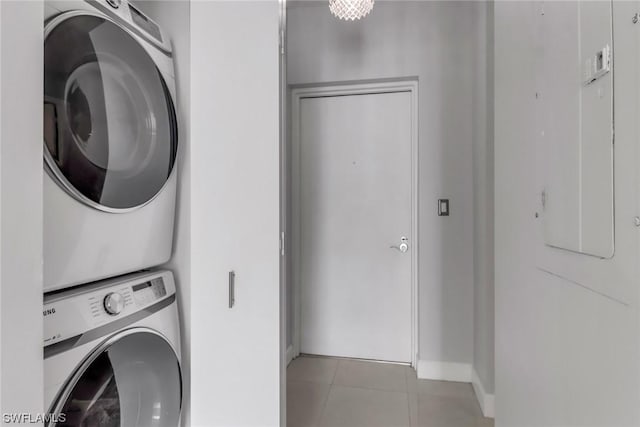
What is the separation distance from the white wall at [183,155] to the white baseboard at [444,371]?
5.40 feet

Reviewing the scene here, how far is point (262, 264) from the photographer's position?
1.23m

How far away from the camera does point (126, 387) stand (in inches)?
43.7

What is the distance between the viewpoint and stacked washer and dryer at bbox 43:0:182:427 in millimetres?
843

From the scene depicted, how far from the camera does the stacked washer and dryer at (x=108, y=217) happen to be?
0.84 meters

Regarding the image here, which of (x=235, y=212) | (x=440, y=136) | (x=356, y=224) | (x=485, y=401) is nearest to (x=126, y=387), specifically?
(x=235, y=212)

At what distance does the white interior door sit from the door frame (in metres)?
0.03

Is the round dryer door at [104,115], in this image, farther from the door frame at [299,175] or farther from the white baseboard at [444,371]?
the white baseboard at [444,371]

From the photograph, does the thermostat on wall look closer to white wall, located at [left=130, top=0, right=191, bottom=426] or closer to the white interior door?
white wall, located at [left=130, top=0, right=191, bottom=426]

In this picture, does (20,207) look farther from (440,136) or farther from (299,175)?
(440,136)

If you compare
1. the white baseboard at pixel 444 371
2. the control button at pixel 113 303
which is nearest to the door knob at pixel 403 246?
the white baseboard at pixel 444 371

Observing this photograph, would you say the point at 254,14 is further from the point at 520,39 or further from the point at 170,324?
the point at 170,324

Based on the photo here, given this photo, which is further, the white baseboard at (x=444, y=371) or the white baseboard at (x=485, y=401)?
the white baseboard at (x=444, y=371)

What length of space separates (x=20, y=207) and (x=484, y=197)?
2.03 meters

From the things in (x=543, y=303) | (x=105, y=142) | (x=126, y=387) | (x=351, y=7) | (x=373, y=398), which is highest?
(x=351, y=7)
